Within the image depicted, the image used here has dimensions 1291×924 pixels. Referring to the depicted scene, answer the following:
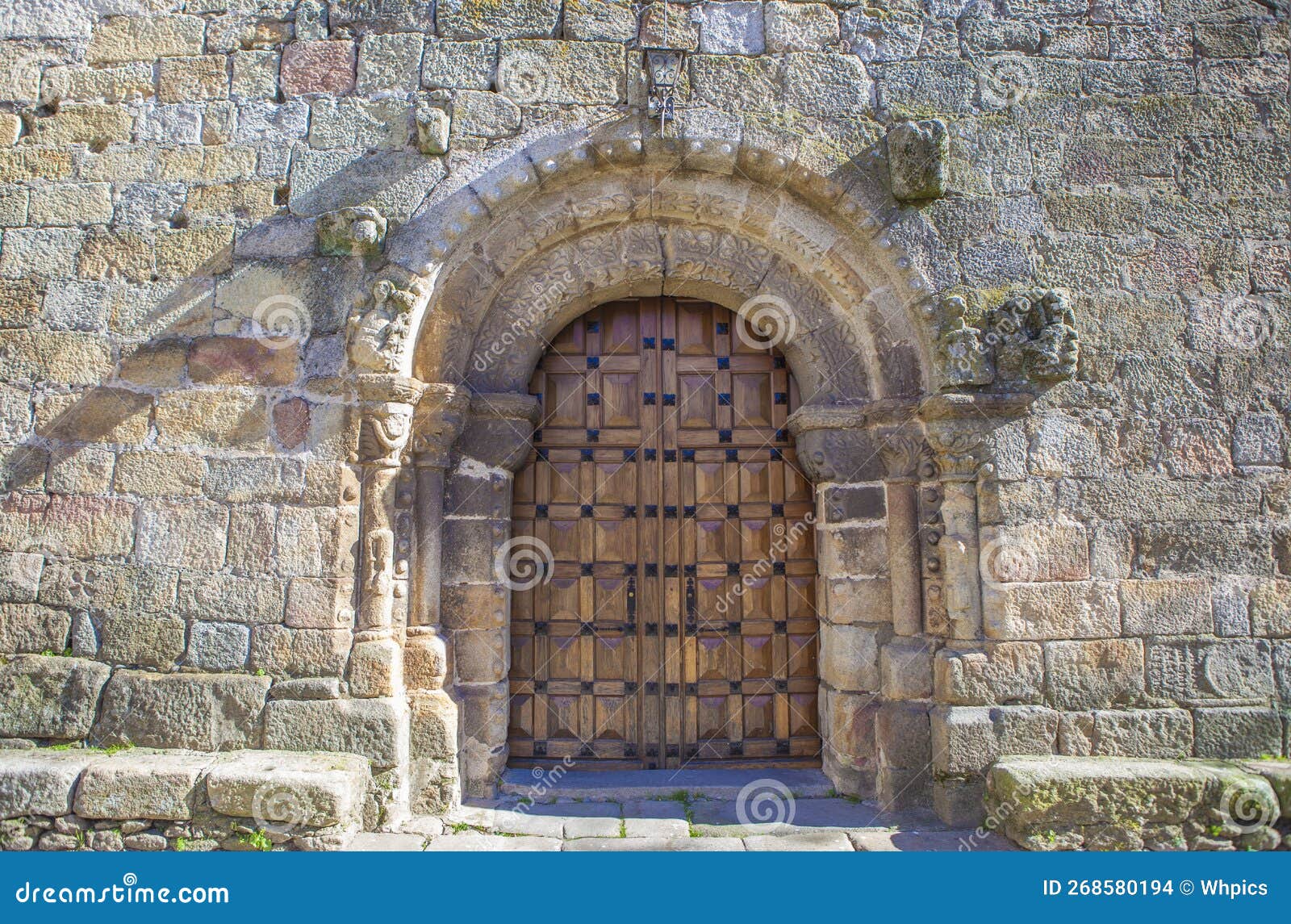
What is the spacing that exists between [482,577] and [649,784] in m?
1.30

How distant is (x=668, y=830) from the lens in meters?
3.60

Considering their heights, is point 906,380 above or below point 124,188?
below

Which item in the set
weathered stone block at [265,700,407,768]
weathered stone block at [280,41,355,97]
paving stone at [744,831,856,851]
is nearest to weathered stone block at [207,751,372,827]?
weathered stone block at [265,700,407,768]

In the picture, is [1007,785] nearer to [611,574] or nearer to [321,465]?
[611,574]

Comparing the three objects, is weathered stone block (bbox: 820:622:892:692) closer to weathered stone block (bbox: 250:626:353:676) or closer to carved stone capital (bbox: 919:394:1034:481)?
carved stone capital (bbox: 919:394:1034:481)

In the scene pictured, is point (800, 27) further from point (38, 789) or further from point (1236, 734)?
point (38, 789)

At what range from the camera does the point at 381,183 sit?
13.1 ft

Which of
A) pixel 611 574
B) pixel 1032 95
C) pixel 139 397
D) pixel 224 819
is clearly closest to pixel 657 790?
pixel 611 574

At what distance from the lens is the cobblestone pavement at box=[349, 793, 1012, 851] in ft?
11.4

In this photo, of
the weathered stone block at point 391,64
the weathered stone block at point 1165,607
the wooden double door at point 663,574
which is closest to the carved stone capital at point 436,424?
the wooden double door at point 663,574

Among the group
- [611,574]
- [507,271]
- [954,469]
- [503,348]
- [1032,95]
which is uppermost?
[1032,95]

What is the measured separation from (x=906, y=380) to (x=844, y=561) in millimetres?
940

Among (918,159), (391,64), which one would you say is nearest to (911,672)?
(918,159)

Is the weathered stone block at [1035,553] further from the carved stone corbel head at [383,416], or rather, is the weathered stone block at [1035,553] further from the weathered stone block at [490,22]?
the weathered stone block at [490,22]
